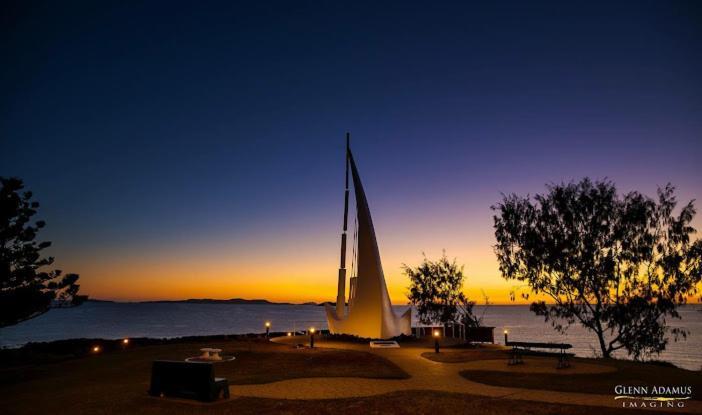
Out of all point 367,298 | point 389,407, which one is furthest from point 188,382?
point 367,298

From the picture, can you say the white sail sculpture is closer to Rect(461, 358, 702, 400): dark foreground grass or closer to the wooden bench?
Rect(461, 358, 702, 400): dark foreground grass

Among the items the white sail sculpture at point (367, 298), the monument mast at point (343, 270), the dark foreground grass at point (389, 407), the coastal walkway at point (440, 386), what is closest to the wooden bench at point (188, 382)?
the dark foreground grass at point (389, 407)

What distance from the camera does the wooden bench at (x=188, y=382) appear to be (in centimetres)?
1060

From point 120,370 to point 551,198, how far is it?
72.1 ft

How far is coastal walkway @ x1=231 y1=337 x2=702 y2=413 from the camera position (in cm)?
1075

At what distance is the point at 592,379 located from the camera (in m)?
13.2

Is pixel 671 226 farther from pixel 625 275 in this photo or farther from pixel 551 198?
pixel 551 198

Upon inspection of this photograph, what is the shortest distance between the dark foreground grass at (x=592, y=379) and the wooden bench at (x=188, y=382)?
7.40 metres

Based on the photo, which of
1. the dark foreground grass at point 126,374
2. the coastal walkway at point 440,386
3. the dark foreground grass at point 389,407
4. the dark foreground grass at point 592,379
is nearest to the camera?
the dark foreground grass at point 389,407

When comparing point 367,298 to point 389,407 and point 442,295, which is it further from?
point 389,407

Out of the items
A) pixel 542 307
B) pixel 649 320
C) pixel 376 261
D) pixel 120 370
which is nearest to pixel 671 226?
pixel 649 320

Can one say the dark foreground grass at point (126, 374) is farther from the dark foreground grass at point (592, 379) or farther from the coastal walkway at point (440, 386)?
the dark foreground grass at point (592, 379)

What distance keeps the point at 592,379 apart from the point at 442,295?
20.6 meters

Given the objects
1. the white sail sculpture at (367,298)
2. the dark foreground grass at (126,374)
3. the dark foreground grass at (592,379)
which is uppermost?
the white sail sculpture at (367,298)
